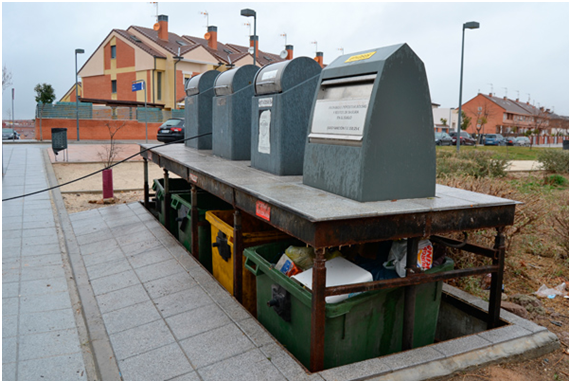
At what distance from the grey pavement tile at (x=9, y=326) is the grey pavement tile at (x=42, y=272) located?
1.05m

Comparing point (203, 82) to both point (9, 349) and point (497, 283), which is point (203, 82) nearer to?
point (9, 349)

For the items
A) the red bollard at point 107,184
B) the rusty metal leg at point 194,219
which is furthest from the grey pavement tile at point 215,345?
the red bollard at point 107,184

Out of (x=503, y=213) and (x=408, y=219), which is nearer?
(x=408, y=219)

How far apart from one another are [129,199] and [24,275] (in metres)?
5.20

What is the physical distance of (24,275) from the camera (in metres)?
5.21

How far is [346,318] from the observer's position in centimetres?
323

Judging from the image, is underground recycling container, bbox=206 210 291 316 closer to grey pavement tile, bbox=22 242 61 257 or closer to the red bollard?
grey pavement tile, bbox=22 242 61 257

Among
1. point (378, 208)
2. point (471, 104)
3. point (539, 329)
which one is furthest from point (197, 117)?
point (471, 104)

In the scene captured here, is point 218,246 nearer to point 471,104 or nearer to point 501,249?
point 501,249

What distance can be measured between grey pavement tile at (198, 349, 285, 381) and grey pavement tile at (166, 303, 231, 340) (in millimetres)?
597

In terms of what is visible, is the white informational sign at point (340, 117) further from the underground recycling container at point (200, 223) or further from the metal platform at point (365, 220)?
the underground recycling container at point (200, 223)

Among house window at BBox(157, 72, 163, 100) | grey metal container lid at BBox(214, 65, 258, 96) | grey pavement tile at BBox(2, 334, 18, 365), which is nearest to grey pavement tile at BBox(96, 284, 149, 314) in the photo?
grey pavement tile at BBox(2, 334, 18, 365)

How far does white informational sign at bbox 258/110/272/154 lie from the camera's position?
17.2 ft

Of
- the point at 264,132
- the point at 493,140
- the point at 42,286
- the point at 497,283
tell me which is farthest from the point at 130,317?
the point at 493,140
